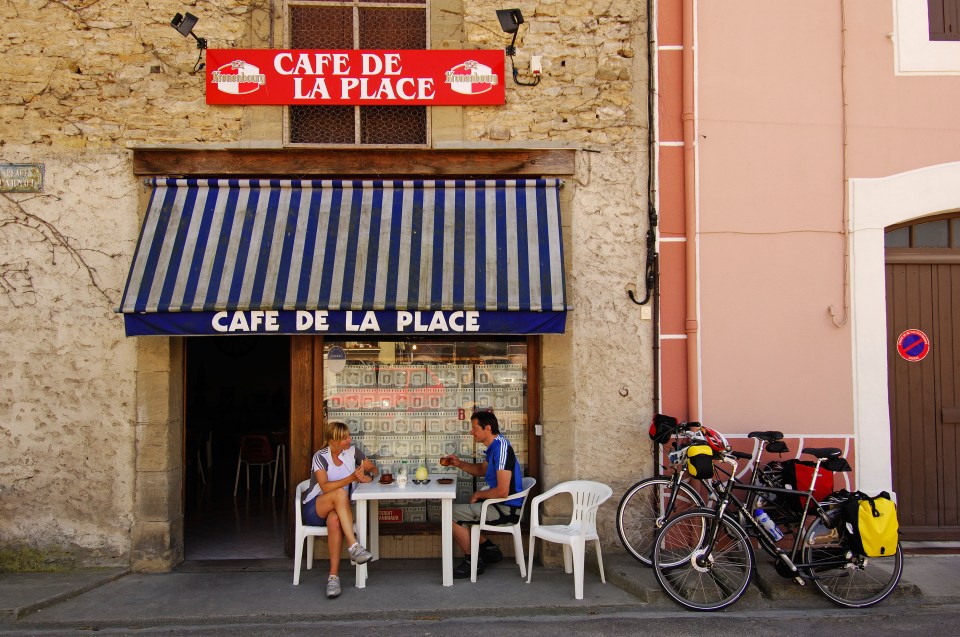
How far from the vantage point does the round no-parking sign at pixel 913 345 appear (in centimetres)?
712

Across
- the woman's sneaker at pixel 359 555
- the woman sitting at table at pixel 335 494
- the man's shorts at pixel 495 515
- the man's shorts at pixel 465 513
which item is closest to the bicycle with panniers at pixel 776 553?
the man's shorts at pixel 495 515

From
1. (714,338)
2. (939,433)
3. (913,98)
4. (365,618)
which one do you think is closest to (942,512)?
(939,433)

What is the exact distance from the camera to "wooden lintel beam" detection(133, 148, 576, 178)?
6.99m

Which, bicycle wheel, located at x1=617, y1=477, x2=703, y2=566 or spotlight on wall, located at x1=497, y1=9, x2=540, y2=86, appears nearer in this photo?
bicycle wheel, located at x1=617, y1=477, x2=703, y2=566

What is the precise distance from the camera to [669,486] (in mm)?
6551

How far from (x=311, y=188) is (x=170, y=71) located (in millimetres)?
1710

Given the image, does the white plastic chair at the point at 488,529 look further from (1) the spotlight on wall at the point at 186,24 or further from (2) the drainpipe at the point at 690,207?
(1) the spotlight on wall at the point at 186,24

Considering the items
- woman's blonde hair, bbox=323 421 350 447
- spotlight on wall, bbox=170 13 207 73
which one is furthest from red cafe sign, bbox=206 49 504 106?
woman's blonde hair, bbox=323 421 350 447

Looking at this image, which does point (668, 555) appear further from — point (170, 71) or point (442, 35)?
point (170, 71)

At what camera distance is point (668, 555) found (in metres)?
6.10

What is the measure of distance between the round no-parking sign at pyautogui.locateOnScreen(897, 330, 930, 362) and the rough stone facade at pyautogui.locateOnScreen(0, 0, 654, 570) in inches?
96.2

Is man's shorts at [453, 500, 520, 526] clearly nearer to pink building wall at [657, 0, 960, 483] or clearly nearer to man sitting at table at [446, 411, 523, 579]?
man sitting at table at [446, 411, 523, 579]

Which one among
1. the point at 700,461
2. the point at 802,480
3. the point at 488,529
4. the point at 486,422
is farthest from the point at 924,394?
the point at 488,529

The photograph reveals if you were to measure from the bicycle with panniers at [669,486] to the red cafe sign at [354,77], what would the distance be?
11.2 feet
